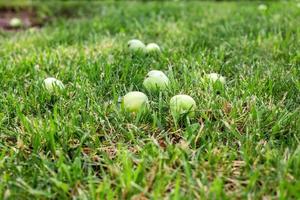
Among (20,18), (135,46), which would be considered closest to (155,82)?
(135,46)

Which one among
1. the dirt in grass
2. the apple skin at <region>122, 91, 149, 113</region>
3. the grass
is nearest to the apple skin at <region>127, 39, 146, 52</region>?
the grass

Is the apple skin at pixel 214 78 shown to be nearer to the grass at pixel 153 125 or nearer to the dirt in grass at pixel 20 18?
the grass at pixel 153 125

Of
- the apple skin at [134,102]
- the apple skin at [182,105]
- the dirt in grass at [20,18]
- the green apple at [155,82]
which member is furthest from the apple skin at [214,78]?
the dirt in grass at [20,18]

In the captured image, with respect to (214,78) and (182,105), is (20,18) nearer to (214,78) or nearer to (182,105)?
(214,78)

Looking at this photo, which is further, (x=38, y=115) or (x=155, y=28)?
(x=155, y=28)

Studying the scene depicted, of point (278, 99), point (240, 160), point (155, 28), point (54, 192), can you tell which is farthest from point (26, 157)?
point (155, 28)

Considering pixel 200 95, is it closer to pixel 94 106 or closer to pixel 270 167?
pixel 94 106

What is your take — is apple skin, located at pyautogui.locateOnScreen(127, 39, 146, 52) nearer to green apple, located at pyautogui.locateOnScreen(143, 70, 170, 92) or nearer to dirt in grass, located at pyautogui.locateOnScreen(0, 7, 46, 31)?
green apple, located at pyautogui.locateOnScreen(143, 70, 170, 92)
